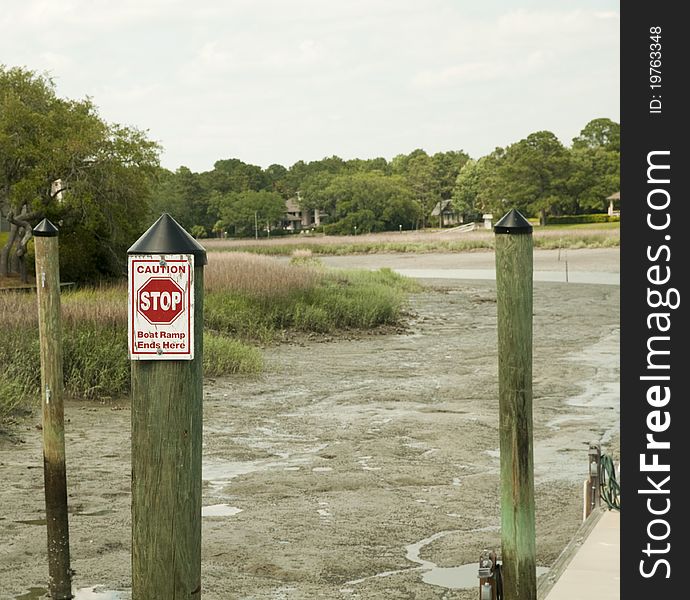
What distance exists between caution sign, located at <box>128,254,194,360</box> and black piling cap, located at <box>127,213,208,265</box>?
19 mm

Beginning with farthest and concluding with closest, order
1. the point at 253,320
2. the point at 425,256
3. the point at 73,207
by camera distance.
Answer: the point at 425,256 < the point at 73,207 < the point at 253,320

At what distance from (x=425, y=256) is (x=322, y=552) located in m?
56.8

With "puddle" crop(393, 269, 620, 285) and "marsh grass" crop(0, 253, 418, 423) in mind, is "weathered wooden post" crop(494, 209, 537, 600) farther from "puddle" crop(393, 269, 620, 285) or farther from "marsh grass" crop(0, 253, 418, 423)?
"puddle" crop(393, 269, 620, 285)

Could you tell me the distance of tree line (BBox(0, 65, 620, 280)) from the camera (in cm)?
2930

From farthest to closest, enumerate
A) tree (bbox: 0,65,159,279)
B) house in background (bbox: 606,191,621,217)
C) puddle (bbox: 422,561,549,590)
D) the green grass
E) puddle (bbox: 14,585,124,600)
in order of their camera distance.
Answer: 1. house in background (bbox: 606,191,621,217)
2. tree (bbox: 0,65,159,279)
3. the green grass
4. puddle (bbox: 422,561,549,590)
5. puddle (bbox: 14,585,124,600)

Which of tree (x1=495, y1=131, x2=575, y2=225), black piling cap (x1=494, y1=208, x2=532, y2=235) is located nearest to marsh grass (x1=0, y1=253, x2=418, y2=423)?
black piling cap (x1=494, y1=208, x2=532, y2=235)

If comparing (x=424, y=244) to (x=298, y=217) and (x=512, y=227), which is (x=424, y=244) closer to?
(x=298, y=217)

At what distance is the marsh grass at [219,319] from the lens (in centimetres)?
1453

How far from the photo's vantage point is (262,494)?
10.2 m
